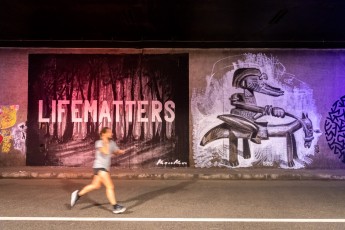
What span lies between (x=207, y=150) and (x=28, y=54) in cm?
763

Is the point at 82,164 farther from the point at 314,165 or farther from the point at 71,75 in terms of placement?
the point at 314,165

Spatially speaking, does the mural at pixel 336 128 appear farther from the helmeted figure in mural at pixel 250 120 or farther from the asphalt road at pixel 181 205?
the asphalt road at pixel 181 205

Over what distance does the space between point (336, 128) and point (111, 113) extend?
8398mm

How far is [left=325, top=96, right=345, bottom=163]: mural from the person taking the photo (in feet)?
54.3

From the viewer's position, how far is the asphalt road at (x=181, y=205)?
7.82 m

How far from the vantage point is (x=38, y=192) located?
11.3m

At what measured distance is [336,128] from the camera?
16.6 metres

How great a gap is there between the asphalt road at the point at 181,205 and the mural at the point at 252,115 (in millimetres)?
3035

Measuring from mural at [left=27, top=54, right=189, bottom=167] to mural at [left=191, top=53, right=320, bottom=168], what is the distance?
0.87 meters
